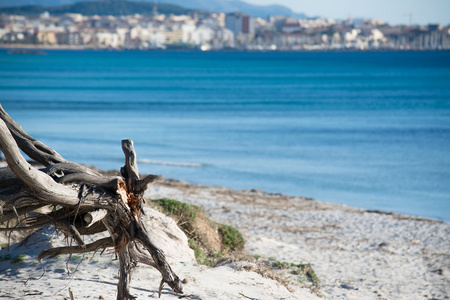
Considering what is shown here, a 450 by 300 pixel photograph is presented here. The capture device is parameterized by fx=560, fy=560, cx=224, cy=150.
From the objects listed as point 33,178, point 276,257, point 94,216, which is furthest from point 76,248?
point 276,257

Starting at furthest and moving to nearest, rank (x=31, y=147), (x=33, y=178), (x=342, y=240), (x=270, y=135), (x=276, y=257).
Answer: (x=270, y=135) → (x=342, y=240) → (x=276, y=257) → (x=31, y=147) → (x=33, y=178)

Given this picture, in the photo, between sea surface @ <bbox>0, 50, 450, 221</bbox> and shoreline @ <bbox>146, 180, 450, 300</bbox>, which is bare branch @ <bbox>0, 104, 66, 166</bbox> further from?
shoreline @ <bbox>146, 180, 450, 300</bbox>

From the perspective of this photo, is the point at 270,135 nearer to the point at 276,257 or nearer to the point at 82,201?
the point at 276,257

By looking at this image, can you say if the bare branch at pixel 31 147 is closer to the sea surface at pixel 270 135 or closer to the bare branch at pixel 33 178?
the bare branch at pixel 33 178

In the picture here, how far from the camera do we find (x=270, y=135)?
32.3m

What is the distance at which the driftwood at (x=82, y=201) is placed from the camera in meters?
4.46

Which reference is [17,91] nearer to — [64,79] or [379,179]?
[64,79]

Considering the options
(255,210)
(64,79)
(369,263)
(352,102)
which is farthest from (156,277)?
(64,79)

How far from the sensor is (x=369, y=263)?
10820 mm

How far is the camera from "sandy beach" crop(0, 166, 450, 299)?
22.6 ft

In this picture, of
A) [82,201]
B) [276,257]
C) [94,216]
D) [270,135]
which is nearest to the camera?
[82,201]

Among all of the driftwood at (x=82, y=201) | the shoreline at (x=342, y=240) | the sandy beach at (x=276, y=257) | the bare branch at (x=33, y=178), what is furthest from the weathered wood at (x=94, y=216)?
the shoreline at (x=342, y=240)

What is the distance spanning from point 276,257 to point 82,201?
20.8 ft

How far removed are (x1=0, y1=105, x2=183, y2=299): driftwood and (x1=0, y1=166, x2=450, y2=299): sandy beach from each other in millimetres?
1231
